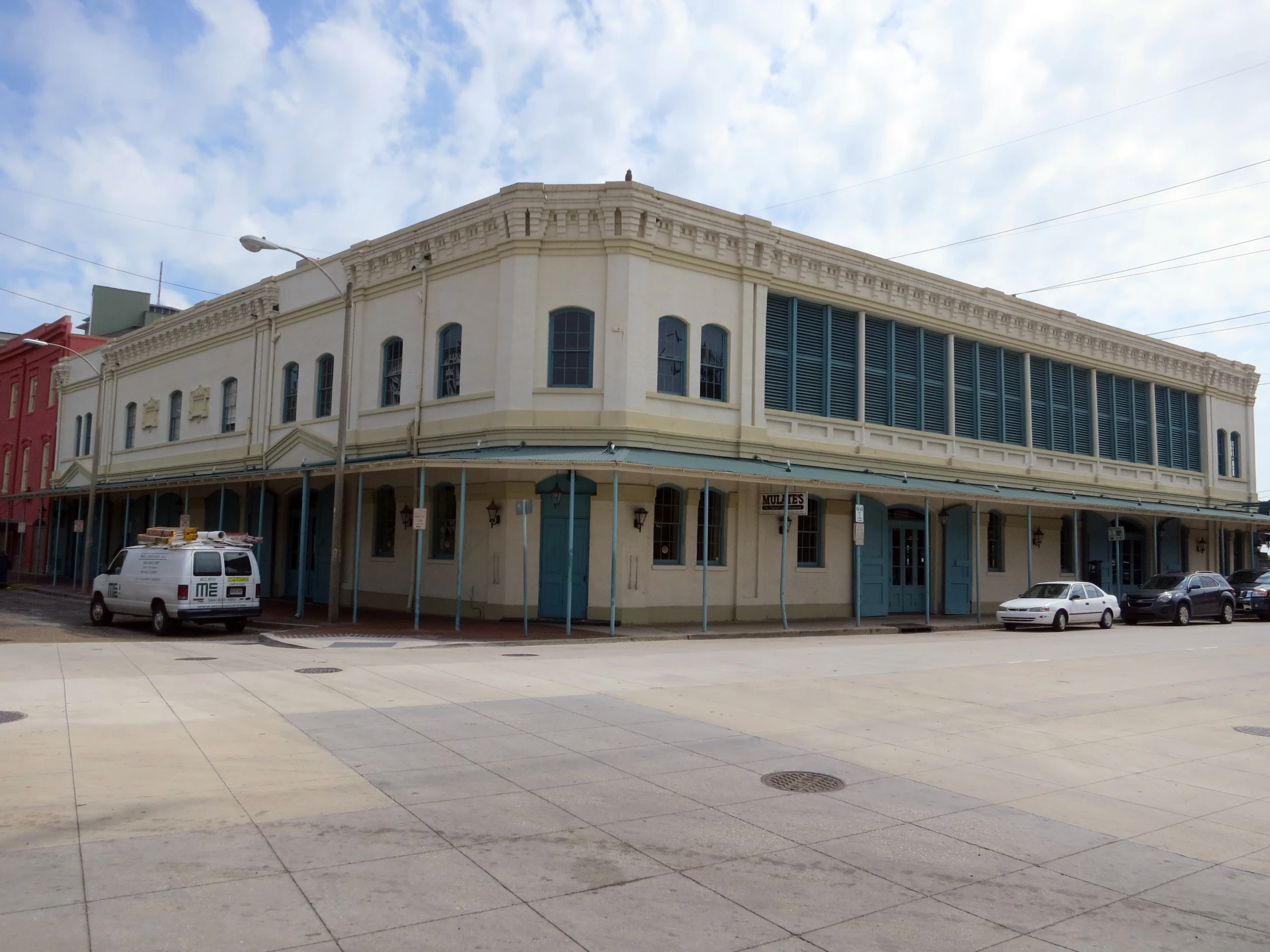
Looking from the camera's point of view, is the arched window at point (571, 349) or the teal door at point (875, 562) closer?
the arched window at point (571, 349)

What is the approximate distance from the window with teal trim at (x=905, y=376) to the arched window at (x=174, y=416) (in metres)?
24.6

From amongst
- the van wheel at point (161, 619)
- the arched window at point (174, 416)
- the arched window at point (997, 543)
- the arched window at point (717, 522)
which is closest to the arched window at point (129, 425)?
the arched window at point (174, 416)

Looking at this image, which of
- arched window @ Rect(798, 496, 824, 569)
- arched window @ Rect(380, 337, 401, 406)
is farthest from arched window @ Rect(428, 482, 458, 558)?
arched window @ Rect(798, 496, 824, 569)

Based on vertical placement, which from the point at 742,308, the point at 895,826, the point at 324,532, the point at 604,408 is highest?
the point at 742,308

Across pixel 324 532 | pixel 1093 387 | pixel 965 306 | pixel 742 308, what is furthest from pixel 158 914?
pixel 1093 387

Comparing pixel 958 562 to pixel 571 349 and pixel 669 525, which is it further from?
pixel 571 349

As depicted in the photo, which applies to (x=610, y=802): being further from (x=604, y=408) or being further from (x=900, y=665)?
(x=604, y=408)

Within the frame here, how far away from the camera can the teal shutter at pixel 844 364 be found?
1018 inches

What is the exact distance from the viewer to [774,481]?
69.4 ft

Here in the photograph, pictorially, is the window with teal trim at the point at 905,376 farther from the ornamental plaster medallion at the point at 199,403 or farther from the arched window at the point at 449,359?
the ornamental plaster medallion at the point at 199,403

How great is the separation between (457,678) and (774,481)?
10.1 metres

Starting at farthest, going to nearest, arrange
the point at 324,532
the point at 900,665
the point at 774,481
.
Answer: the point at 324,532
the point at 774,481
the point at 900,665

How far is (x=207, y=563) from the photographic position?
18.9 metres

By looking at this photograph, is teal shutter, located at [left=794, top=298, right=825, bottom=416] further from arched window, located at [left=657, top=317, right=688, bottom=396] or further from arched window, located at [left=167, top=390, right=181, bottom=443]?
arched window, located at [left=167, top=390, right=181, bottom=443]
